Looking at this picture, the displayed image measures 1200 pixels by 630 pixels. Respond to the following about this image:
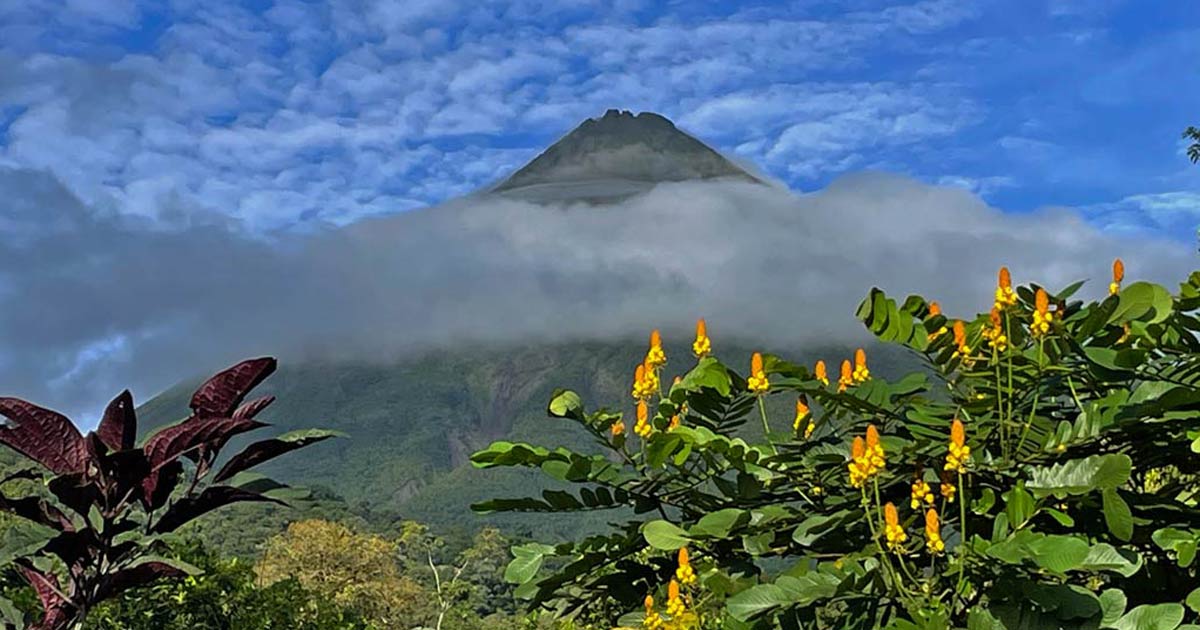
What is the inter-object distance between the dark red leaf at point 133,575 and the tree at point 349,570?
22604 mm

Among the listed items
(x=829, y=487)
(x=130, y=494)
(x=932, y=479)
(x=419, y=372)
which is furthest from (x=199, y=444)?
(x=419, y=372)

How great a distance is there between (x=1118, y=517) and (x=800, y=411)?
479 millimetres

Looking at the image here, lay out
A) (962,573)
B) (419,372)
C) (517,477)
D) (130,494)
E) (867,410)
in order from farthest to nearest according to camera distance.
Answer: (419,372) < (517,477) < (130,494) < (867,410) < (962,573)

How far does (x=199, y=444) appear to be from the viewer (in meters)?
1.56

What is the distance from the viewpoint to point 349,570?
2542 cm

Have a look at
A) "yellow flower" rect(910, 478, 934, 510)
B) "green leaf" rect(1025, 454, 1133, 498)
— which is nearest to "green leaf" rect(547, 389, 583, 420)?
"yellow flower" rect(910, 478, 934, 510)

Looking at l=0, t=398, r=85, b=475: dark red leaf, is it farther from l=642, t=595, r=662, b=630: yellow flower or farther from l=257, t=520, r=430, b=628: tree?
l=257, t=520, r=430, b=628: tree

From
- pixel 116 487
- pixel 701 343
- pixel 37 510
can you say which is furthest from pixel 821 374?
pixel 37 510

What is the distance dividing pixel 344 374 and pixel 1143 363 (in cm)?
17497

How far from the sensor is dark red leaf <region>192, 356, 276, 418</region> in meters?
1.63

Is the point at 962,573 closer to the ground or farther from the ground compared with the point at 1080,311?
closer to the ground

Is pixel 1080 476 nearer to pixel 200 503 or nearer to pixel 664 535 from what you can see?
pixel 664 535

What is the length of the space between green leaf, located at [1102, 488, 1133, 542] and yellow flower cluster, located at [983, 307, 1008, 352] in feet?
0.78

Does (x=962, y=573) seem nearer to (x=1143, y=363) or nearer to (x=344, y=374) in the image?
(x=1143, y=363)
